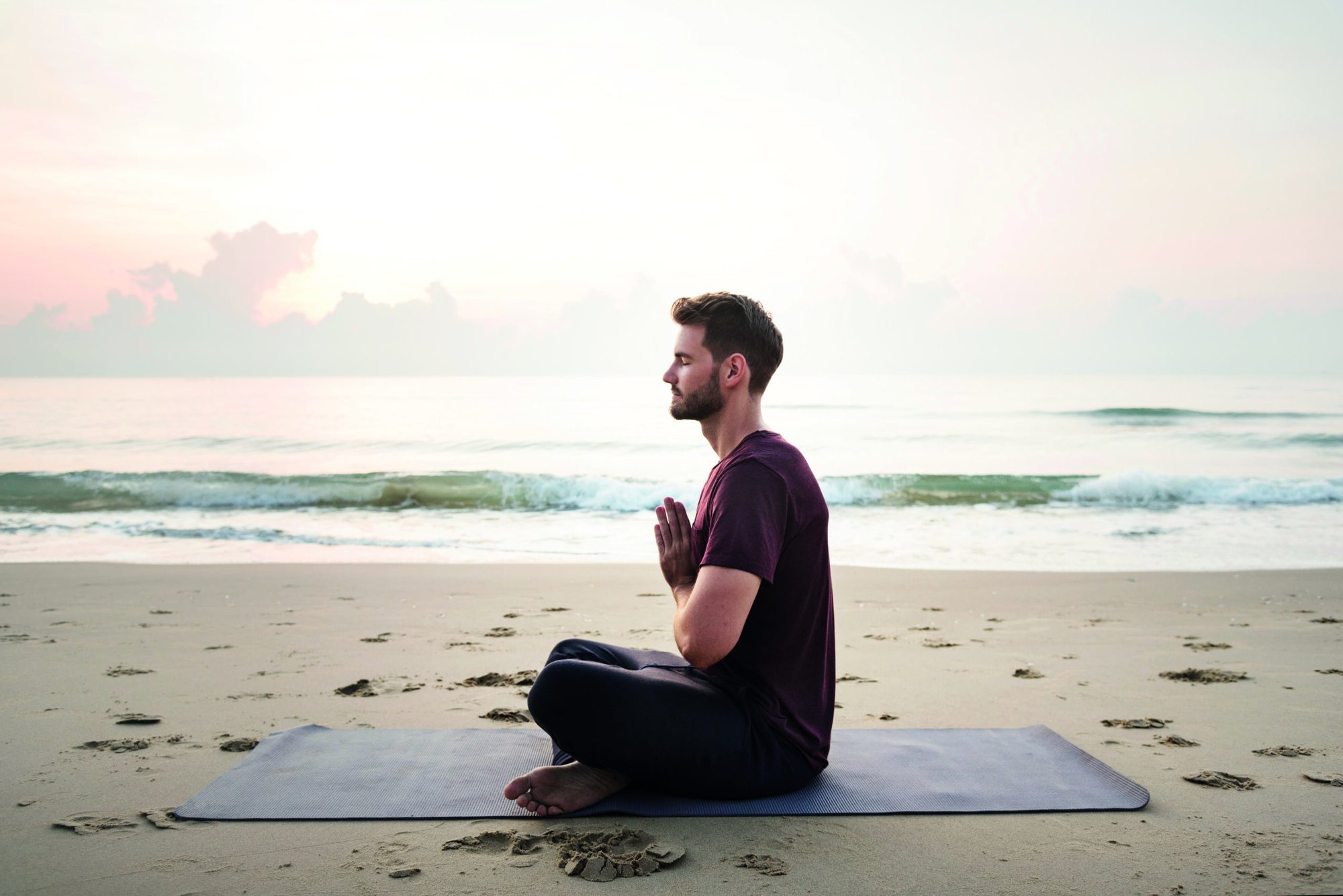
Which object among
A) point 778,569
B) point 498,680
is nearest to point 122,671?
point 498,680

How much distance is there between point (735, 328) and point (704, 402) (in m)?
0.26

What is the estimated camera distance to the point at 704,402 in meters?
3.12

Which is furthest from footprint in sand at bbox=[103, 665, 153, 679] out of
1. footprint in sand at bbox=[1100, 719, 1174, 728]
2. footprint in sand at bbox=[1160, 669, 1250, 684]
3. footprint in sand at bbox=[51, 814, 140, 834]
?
footprint in sand at bbox=[1160, 669, 1250, 684]

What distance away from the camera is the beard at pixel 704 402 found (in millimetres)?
3109

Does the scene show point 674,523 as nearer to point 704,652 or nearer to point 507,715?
point 704,652

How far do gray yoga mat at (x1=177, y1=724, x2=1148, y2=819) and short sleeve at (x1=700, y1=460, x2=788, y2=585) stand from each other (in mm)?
889

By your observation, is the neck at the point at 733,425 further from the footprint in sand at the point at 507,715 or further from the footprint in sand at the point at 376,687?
the footprint in sand at the point at 376,687

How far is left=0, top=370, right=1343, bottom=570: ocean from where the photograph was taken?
11094mm

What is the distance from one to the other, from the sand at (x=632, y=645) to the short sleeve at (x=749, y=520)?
0.85m

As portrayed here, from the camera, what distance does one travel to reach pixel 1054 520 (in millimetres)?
13617

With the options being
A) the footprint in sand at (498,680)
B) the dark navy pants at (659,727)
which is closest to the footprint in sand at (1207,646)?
the dark navy pants at (659,727)

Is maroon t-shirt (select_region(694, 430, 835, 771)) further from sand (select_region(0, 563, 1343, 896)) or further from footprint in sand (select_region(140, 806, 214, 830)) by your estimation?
footprint in sand (select_region(140, 806, 214, 830))

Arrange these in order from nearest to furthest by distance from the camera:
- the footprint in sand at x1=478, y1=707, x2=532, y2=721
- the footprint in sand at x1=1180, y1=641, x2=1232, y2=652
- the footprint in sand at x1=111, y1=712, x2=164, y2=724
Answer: the footprint in sand at x1=111, y1=712, x2=164, y2=724, the footprint in sand at x1=478, y1=707, x2=532, y2=721, the footprint in sand at x1=1180, y1=641, x2=1232, y2=652

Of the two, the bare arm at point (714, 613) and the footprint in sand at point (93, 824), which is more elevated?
the bare arm at point (714, 613)
